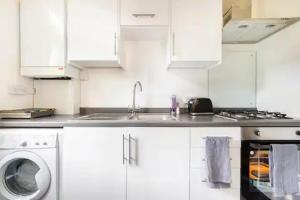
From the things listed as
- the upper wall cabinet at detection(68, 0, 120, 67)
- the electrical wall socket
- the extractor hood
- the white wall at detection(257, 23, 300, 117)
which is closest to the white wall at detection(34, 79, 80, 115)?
the electrical wall socket

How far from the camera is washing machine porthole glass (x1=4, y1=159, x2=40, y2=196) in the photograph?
163 centimetres

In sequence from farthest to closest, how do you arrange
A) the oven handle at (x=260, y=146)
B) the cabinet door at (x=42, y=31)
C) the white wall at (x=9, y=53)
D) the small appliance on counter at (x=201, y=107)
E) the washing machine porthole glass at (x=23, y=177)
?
the small appliance on counter at (x=201, y=107)
the cabinet door at (x=42, y=31)
the white wall at (x=9, y=53)
the washing machine porthole glass at (x=23, y=177)
the oven handle at (x=260, y=146)

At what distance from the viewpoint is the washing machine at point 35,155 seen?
5.07 feet

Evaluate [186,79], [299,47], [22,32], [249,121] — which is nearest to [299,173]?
[249,121]

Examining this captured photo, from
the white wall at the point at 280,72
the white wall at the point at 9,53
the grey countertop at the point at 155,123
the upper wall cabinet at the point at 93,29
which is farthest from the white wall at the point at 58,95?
the white wall at the point at 280,72

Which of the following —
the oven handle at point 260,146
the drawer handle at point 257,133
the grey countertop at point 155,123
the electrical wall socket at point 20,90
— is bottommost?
the oven handle at point 260,146

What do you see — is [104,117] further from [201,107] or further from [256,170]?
[256,170]

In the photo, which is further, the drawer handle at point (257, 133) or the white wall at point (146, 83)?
the white wall at point (146, 83)

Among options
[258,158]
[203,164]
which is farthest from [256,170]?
[203,164]

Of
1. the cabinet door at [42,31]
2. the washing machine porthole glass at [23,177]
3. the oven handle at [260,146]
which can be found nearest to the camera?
the oven handle at [260,146]

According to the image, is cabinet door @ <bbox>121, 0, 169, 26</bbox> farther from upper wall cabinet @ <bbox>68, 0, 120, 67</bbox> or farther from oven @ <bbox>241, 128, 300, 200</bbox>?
oven @ <bbox>241, 128, 300, 200</bbox>

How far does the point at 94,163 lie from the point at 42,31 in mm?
1253

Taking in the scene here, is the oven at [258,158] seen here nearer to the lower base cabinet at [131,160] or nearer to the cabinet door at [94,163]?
the lower base cabinet at [131,160]

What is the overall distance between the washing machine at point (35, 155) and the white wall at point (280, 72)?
190cm
